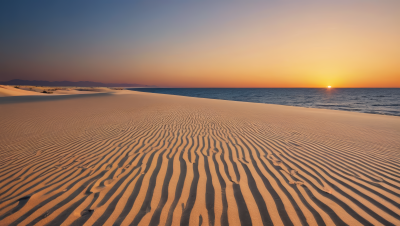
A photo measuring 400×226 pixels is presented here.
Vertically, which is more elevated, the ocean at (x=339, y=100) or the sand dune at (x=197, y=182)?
the sand dune at (x=197, y=182)

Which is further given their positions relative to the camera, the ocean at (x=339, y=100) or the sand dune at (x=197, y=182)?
the ocean at (x=339, y=100)

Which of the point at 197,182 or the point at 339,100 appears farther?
the point at 339,100

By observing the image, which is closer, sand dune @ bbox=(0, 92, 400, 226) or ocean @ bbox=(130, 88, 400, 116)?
sand dune @ bbox=(0, 92, 400, 226)

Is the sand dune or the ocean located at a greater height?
the sand dune

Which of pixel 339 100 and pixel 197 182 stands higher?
pixel 197 182

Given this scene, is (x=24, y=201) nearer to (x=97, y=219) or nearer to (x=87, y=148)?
(x=97, y=219)

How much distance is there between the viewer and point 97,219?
2201mm

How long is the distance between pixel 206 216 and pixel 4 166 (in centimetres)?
465

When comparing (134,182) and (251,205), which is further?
(134,182)

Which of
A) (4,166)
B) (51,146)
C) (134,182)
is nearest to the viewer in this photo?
(134,182)

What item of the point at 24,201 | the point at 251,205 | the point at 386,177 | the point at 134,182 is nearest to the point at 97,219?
the point at 134,182

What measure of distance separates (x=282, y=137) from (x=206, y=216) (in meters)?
5.09

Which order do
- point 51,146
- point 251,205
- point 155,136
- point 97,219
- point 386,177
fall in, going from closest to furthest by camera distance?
point 97,219
point 251,205
point 386,177
point 51,146
point 155,136

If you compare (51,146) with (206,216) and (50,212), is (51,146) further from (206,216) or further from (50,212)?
(206,216)
